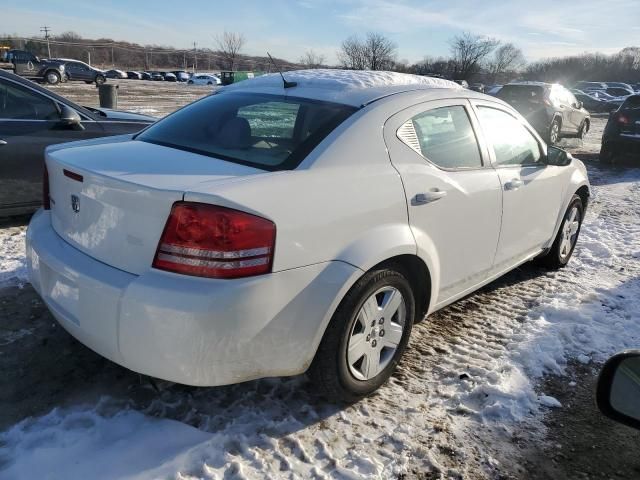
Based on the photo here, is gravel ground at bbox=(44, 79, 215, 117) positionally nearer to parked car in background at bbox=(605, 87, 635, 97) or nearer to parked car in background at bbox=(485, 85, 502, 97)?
parked car in background at bbox=(485, 85, 502, 97)

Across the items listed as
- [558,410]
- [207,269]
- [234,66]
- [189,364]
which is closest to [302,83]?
[207,269]

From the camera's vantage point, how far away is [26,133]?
16.6 feet

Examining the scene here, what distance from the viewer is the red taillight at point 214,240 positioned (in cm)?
208

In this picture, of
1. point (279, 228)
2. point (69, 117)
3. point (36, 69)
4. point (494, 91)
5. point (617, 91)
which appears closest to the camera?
point (279, 228)

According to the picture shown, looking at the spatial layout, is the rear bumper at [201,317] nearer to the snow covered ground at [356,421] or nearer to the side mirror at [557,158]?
the snow covered ground at [356,421]

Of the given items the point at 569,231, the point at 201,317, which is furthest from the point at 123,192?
the point at 569,231

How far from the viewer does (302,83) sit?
10.6 feet

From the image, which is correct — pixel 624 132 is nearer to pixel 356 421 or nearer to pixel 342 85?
pixel 342 85

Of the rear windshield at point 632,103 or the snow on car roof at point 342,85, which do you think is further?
the rear windshield at point 632,103

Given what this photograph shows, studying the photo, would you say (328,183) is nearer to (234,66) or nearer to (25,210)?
(25,210)

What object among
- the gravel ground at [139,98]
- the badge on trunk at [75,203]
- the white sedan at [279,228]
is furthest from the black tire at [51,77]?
the badge on trunk at [75,203]

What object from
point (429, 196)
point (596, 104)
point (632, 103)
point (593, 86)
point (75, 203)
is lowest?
point (75, 203)

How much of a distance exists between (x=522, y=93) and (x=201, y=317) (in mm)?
14821

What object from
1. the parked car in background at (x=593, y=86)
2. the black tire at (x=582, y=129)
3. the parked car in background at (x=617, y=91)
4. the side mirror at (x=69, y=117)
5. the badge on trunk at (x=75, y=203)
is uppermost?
the parked car in background at (x=593, y=86)
